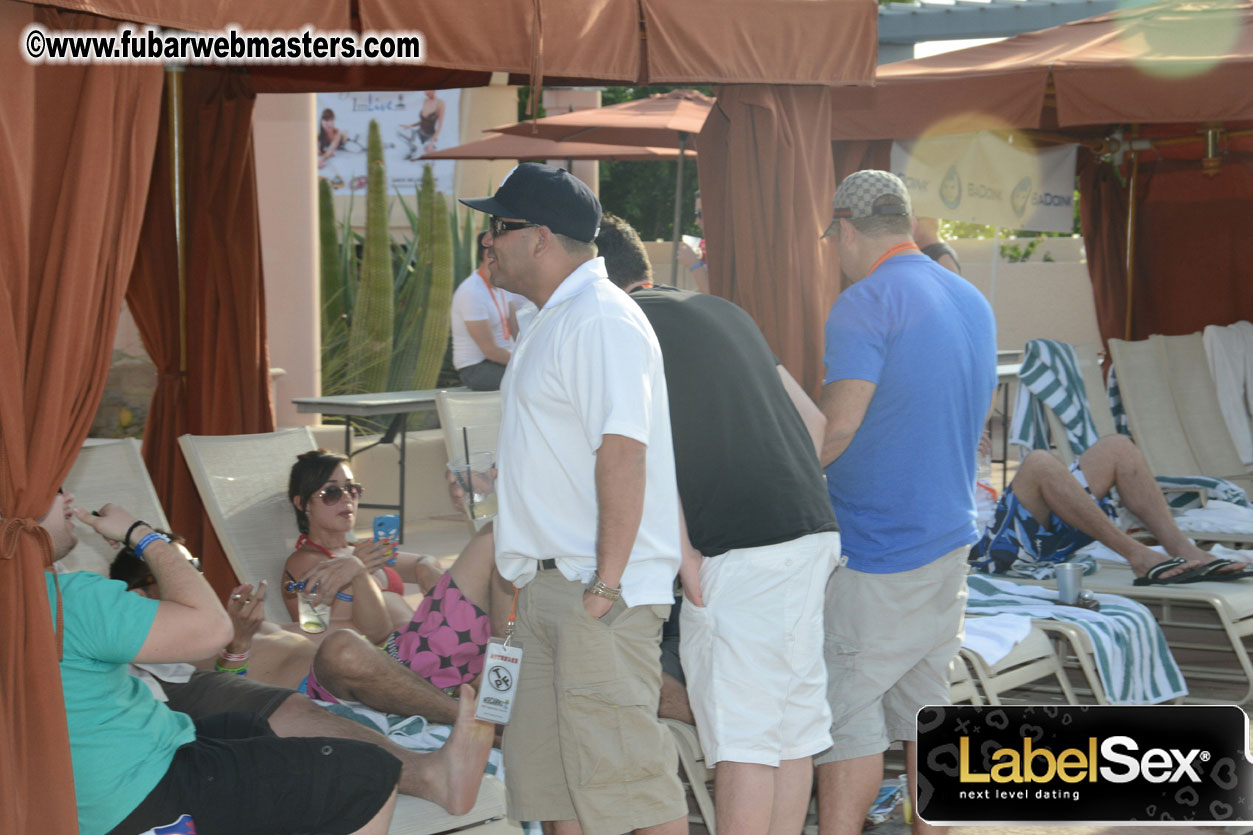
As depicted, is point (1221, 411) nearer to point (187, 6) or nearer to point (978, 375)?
point (978, 375)

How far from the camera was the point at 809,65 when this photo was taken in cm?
493

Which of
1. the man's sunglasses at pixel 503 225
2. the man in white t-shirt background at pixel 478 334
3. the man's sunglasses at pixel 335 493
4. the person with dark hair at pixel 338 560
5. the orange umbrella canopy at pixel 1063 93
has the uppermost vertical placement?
the orange umbrella canopy at pixel 1063 93

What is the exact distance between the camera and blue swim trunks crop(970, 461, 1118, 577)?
19.9 ft

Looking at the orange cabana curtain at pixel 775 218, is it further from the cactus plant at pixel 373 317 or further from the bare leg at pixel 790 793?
the cactus plant at pixel 373 317

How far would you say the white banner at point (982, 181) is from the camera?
22.1ft

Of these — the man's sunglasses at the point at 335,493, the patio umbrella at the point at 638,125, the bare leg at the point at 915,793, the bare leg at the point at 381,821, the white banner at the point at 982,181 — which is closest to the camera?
the bare leg at the point at 381,821

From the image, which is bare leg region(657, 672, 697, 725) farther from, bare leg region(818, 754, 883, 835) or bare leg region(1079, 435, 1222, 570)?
bare leg region(1079, 435, 1222, 570)

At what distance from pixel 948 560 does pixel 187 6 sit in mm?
2388

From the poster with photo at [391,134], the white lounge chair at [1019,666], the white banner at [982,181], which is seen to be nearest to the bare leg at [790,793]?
the white lounge chair at [1019,666]

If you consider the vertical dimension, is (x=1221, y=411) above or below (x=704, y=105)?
below

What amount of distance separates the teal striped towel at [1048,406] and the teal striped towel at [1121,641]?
1.69 meters

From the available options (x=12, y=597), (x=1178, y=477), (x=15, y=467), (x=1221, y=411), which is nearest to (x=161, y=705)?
(x=12, y=597)

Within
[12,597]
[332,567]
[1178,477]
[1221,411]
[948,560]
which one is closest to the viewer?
[12,597]

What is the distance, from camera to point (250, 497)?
5.21 m
